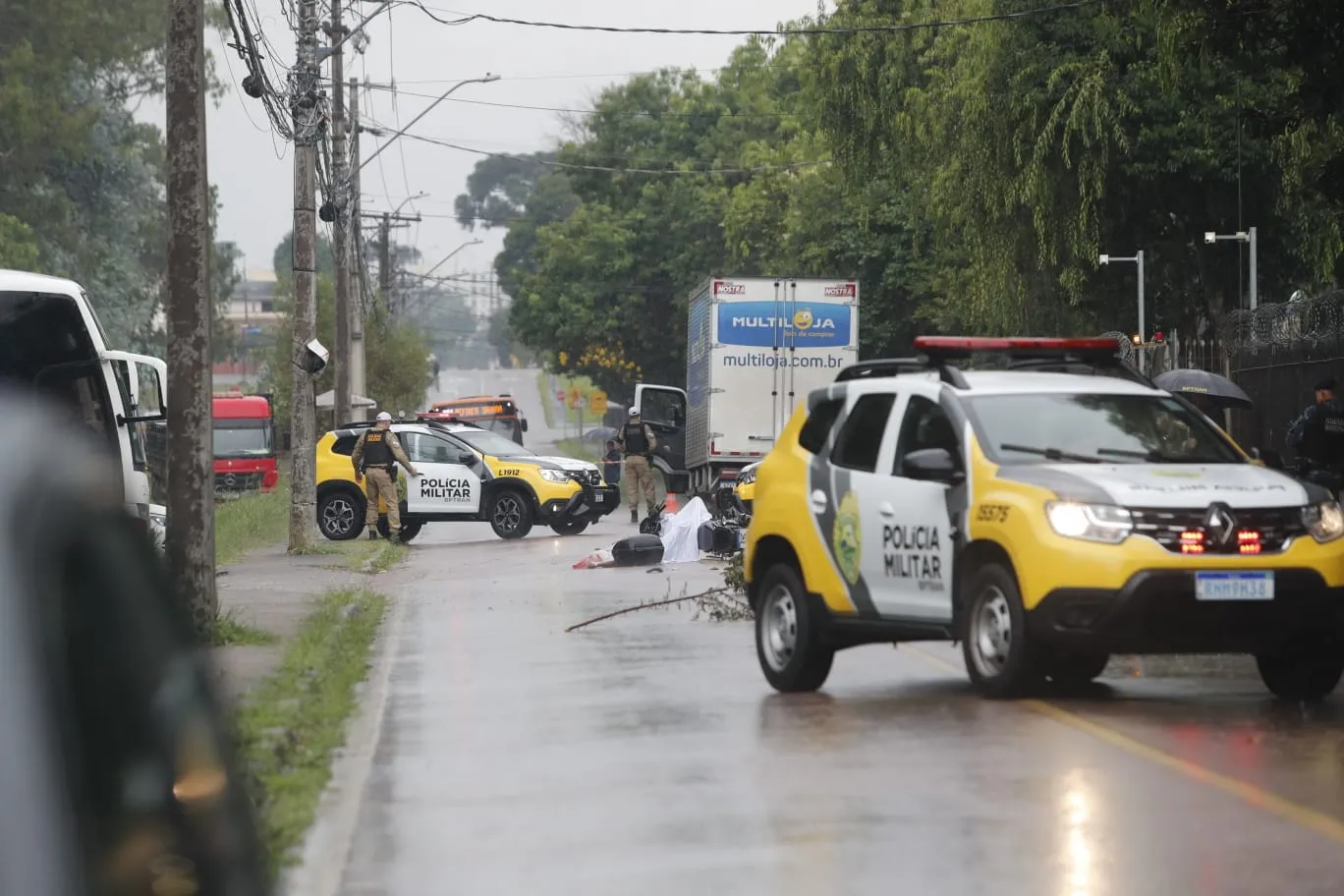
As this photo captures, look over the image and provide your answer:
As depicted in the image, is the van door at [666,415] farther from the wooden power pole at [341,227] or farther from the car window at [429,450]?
the car window at [429,450]

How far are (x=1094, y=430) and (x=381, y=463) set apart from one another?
19.5m

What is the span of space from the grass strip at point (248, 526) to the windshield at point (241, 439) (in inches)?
354

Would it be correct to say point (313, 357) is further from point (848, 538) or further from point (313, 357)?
point (848, 538)

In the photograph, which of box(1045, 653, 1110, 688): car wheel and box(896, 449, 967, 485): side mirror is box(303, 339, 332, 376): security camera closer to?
box(1045, 653, 1110, 688): car wheel

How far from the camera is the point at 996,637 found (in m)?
11.3

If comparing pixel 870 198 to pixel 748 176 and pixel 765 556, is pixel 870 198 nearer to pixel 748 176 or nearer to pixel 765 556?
pixel 748 176

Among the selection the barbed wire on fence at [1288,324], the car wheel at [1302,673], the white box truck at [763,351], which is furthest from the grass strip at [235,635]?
the white box truck at [763,351]

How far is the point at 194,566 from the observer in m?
15.4

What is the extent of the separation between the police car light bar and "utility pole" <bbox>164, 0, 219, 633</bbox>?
5.25m

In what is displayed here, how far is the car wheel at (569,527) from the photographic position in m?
33.1

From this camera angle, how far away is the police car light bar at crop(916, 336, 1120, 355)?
1220 cm

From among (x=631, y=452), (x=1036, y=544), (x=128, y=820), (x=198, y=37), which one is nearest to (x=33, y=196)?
(x=631, y=452)

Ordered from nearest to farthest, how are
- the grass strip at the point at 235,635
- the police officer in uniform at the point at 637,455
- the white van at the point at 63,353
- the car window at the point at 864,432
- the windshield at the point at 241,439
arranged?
the car window at the point at 864,432 < the grass strip at the point at 235,635 < the white van at the point at 63,353 < the police officer in uniform at the point at 637,455 < the windshield at the point at 241,439

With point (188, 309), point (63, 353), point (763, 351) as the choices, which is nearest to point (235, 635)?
point (188, 309)
